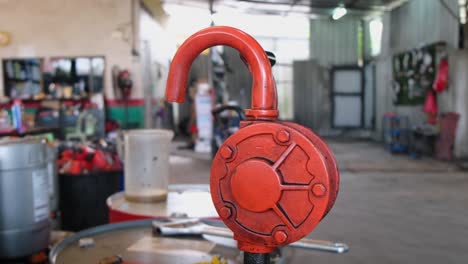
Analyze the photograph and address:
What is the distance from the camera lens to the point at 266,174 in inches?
28.4

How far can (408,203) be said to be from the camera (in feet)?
15.7

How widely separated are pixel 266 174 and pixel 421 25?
9.44 meters

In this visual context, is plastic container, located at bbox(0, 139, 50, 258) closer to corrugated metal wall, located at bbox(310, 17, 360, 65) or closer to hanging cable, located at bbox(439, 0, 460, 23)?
hanging cable, located at bbox(439, 0, 460, 23)

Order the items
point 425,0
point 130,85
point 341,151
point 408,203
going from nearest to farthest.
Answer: point 408,203
point 130,85
point 425,0
point 341,151

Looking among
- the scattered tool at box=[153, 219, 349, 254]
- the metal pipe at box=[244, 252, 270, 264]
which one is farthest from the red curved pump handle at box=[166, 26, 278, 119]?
the scattered tool at box=[153, 219, 349, 254]

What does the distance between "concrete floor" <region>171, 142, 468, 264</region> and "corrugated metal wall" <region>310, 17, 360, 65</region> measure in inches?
236

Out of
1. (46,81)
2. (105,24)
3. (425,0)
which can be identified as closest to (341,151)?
(425,0)

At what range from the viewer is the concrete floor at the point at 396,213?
3238mm

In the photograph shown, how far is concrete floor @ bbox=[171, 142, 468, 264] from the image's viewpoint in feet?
10.6

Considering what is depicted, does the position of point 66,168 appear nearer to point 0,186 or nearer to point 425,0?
point 0,186

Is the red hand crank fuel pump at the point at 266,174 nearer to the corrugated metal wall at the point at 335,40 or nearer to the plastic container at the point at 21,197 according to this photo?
the plastic container at the point at 21,197

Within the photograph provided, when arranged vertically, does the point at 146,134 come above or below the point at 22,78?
below

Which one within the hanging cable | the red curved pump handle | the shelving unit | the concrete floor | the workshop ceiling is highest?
the workshop ceiling

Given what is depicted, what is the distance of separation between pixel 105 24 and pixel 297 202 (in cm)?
806
